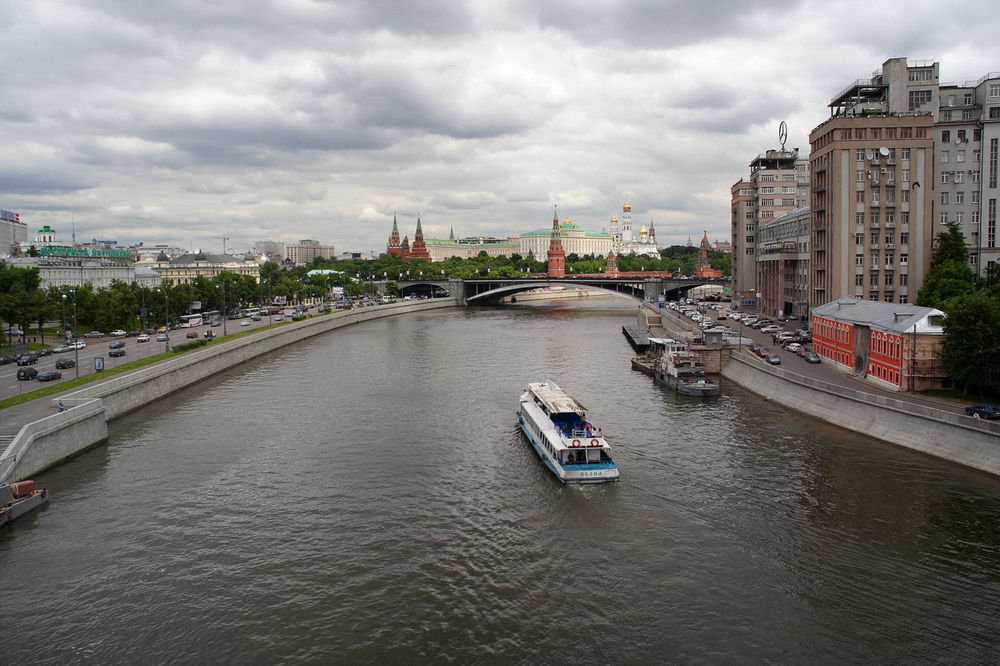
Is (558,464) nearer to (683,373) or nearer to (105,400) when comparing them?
(683,373)

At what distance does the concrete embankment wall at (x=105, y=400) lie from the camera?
26891 mm

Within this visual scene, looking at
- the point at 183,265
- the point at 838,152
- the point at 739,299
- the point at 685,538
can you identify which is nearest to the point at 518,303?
the point at 739,299

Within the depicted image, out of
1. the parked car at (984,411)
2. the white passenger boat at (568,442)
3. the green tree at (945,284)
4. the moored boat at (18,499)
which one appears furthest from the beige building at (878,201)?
the moored boat at (18,499)

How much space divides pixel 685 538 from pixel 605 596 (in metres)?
4.60

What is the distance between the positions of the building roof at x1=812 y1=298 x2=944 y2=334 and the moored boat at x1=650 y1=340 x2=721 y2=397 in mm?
8890

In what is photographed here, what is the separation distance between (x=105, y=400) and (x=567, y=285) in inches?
3723

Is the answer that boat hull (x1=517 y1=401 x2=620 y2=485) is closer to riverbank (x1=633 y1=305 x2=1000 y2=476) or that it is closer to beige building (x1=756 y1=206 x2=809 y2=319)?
riverbank (x1=633 y1=305 x2=1000 y2=476)

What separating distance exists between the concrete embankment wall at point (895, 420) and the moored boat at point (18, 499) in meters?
34.1

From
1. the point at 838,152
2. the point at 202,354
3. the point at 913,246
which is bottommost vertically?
the point at 202,354

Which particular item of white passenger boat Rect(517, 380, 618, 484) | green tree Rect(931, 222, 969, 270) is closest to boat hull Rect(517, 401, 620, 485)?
white passenger boat Rect(517, 380, 618, 484)

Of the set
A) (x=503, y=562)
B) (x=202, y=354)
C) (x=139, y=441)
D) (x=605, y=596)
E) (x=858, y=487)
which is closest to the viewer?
(x=605, y=596)

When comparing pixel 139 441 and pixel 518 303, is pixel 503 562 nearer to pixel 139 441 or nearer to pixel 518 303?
pixel 139 441

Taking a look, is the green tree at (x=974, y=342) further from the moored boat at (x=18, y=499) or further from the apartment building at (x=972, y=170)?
the moored boat at (x=18, y=499)

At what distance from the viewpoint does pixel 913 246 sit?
51.5 m
